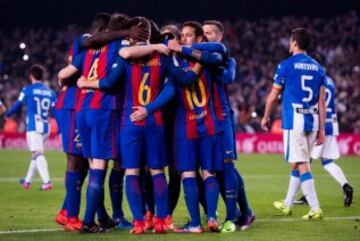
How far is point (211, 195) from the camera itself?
9.95 metres

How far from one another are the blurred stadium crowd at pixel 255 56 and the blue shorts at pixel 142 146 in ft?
67.1

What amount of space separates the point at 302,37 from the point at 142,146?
9.45ft

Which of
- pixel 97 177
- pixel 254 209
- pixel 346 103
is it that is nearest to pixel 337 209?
pixel 254 209

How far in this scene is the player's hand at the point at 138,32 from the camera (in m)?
9.86

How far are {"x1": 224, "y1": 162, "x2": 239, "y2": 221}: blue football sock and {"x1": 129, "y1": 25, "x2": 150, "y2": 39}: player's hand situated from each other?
5.75 ft

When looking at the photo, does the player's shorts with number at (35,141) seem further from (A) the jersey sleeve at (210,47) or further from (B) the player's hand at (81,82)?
(A) the jersey sleeve at (210,47)

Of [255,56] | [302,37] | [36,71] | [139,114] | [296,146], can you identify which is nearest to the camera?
[139,114]

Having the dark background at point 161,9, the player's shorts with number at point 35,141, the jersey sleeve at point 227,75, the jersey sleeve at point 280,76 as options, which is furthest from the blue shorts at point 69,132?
the dark background at point 161,9

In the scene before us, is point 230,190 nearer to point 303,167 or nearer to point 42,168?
point 303,167

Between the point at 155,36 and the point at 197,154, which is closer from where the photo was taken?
the point at 197,154

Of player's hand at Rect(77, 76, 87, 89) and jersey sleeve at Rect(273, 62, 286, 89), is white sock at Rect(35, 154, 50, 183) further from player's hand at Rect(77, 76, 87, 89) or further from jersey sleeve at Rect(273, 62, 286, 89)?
player's hand at Rect(77, 76, 87, 89)

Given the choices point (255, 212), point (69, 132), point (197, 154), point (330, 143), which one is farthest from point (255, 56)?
point (197, 154)

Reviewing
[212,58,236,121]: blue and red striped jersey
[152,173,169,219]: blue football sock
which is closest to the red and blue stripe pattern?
[152,173,169,219]: blue football sock

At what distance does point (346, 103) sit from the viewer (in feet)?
101
